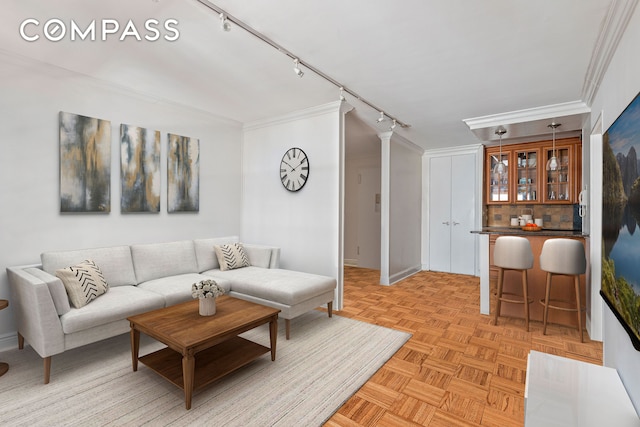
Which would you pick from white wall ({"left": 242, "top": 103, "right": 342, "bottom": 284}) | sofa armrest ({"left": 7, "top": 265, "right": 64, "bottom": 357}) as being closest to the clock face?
white wall ({"left": 242, "top": 103, "right": 342, "bottom": 284})

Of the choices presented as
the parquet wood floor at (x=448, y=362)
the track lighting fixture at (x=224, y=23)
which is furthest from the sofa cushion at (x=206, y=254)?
the track lighting fixture at (x=224, y=23)

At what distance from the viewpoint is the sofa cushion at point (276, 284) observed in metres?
2.95

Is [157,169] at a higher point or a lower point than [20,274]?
higher

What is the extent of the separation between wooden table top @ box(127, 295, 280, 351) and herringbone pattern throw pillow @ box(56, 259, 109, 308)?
0.53m

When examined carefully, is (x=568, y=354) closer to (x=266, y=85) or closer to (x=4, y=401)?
A: (x=266, y=85)

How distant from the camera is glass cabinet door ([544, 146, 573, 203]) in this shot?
4777 mm

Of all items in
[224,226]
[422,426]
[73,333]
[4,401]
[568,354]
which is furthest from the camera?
[224,226]

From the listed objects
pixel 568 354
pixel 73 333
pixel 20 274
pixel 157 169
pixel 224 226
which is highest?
pixel 157 169

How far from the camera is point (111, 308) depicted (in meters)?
2.44

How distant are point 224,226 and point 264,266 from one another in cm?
102

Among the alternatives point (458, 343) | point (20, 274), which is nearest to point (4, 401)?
point (20, 274)

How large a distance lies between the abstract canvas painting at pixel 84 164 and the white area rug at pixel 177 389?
1.35 m

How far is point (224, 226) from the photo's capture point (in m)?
4.47

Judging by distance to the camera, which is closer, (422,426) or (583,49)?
(422,426)
